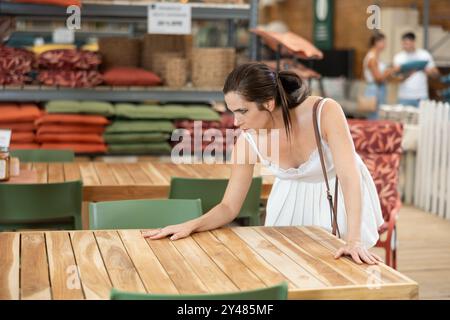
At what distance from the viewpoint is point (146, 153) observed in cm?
588

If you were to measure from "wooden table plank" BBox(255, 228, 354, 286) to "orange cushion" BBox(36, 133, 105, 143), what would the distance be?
3088 mm

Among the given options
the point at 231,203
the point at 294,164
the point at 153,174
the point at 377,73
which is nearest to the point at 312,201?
the point at 294,164

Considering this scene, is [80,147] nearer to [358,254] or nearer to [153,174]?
[153,174]

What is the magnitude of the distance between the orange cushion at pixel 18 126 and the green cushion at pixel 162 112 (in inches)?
24.5

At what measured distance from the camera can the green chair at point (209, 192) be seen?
3922 millimetres

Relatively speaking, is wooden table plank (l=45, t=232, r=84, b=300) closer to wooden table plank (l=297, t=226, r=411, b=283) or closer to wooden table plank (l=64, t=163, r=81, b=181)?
wooden table plank (l=297, t=226, r=411, b=283)

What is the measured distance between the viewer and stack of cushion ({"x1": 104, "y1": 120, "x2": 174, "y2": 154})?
578cm

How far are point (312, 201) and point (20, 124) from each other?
10.3 ft

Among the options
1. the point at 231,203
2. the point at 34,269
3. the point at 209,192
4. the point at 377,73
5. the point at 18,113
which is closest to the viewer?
the point at 34,269

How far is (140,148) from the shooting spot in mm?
5836

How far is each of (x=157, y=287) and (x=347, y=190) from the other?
84cm

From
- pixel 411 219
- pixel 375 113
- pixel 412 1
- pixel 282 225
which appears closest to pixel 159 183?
pixel 282 225

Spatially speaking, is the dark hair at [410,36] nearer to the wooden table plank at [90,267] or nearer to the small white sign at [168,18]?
the small white sign at [168,18]

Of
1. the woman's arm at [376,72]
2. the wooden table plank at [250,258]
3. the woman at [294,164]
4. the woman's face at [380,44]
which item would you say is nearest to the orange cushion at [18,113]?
the woman at [294,164]
